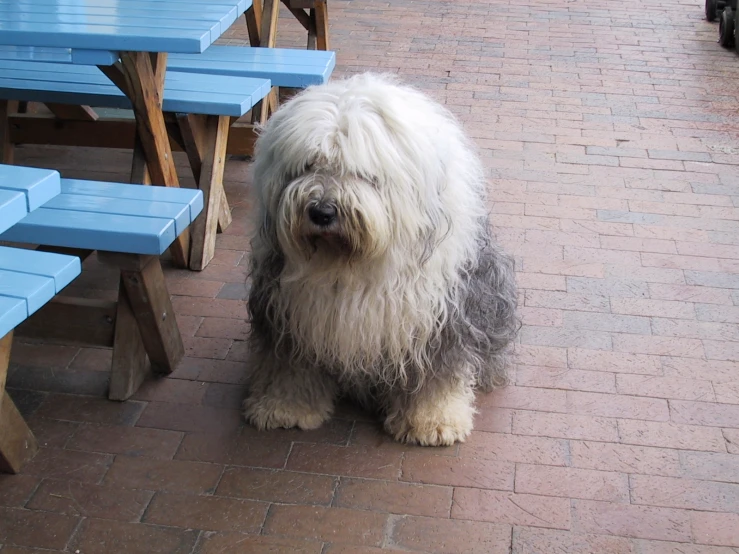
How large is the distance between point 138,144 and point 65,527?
186cm

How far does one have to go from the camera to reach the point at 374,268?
291cm

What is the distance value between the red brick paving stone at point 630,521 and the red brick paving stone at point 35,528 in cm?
160

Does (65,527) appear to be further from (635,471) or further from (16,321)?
(635,471)

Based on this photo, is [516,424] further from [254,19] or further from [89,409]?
[254,19]

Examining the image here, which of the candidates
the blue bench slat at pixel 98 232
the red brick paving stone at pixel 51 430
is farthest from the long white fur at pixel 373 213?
the red brick paving stone at pixel 51 430

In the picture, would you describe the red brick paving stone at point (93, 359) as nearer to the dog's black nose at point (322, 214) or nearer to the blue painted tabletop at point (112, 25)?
the blue painted tabletop at point (112, 25)

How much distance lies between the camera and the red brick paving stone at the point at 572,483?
10.1 ft

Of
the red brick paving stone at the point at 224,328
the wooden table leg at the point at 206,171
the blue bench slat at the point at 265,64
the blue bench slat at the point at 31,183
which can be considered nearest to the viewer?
the blue bench slat at the point at 31,183

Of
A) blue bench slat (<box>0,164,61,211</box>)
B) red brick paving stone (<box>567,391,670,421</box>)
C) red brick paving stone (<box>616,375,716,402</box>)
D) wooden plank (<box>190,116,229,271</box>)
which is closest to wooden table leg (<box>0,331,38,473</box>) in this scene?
blue bench slat (<box>0,164,61,211</box>)

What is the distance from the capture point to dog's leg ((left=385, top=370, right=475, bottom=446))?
3.29m

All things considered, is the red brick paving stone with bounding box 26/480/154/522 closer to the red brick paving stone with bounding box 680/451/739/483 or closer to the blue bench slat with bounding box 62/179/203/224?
the blue bench slat with bounding box 62/179/203/224

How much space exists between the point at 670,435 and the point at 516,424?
549 mm

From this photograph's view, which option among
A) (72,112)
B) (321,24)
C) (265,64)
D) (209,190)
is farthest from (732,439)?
(321,24)

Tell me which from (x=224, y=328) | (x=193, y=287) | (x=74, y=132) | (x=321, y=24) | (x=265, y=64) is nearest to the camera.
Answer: (x=224, y=328)
